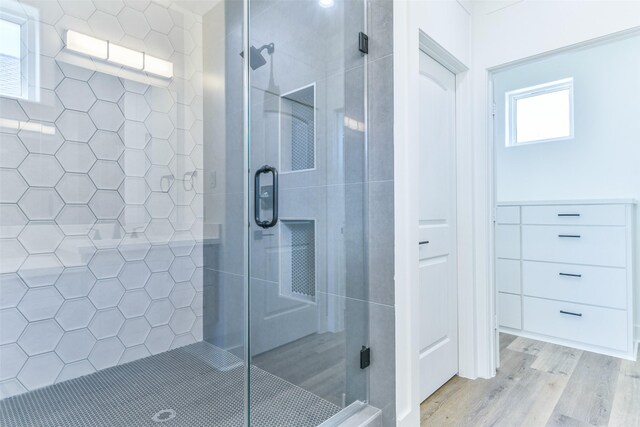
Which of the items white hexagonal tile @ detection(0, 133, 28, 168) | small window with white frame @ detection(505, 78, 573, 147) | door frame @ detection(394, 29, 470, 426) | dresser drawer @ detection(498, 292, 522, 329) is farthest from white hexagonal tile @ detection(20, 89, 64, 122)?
small window with white frame @ detection(505, 78, 573, 147)

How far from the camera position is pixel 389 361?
145 cm

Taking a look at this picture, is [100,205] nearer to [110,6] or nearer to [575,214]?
[110,6]

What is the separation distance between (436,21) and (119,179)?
2036mm

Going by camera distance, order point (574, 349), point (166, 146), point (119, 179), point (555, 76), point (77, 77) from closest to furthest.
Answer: point (77, 77) → point (119, 179) → point (166, 146) → point (574, 349) → point (555, 76)

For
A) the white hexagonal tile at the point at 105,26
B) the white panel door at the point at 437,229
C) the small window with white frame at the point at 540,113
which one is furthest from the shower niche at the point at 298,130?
the small window with white frame at the point at 540,113

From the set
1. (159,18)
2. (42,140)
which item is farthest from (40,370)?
(159,18)

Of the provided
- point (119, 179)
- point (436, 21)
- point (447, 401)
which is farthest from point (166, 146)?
point (447, 401)

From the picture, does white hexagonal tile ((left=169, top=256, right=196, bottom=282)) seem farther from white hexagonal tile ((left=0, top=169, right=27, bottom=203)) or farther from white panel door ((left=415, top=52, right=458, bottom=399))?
white panel door ((left=415, top=52, right=458, bottom=399))

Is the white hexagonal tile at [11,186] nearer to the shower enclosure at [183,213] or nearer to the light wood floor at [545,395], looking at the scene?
the shower enclosure at [183,213]

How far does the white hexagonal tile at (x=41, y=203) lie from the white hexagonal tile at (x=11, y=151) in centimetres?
15

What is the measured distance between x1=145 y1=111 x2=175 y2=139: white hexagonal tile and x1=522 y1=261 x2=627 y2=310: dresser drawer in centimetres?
295

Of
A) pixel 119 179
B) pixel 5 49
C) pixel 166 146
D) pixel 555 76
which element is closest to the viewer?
pixel 5 49

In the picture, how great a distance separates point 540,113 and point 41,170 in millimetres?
4041

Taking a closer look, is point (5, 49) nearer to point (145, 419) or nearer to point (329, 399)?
point (145, 419)
